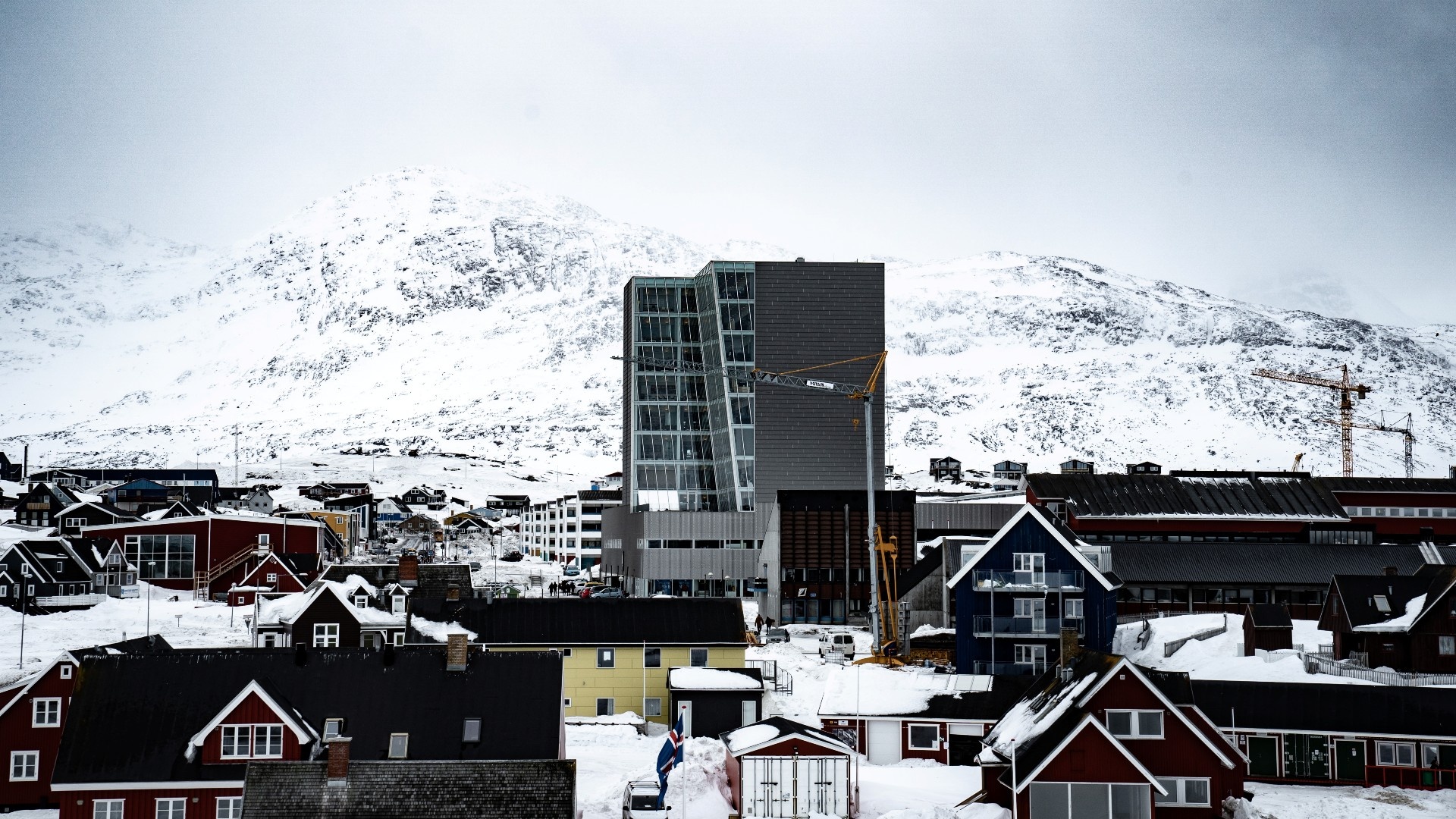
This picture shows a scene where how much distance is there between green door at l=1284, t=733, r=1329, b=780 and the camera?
5006 cm

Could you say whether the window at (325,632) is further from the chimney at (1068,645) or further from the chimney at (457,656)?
the chimney at (1068,645)

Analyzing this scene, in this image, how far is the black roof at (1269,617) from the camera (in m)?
68.7

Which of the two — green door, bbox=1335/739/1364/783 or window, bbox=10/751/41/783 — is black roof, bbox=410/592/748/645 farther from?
green door, bbox=1335/739/1364/783

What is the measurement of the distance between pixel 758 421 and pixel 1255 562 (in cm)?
5271

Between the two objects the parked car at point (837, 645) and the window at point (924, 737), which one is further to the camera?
the parked car at point (837, 645)

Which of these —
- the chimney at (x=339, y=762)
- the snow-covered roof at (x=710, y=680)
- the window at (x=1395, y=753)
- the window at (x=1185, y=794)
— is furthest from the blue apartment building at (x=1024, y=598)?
the chimney at (x=339, y=762)

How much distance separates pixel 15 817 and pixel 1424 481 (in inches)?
4143

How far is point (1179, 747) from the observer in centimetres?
4247

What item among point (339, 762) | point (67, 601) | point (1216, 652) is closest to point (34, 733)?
point (339, 762)

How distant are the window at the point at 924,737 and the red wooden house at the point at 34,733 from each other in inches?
1080

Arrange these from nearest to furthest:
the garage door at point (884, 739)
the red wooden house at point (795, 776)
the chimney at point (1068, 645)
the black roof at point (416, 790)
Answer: the black roof at point (416, 790) < the red wooden house at point (795, 776) < the chimney at point (1068, 645) < the garage door at point (884, 739)

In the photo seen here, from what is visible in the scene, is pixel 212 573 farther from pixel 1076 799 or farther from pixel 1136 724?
pixel 1076 799

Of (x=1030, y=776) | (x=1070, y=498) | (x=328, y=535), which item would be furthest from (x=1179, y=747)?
(x=328, y=535)

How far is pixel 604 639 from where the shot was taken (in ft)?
200
